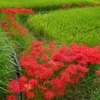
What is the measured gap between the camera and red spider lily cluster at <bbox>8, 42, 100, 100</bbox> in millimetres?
4983

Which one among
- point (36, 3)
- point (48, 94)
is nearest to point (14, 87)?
point (48, 94)

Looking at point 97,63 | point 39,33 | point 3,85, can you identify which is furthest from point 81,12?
point 3,85

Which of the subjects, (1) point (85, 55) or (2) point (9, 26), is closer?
(1) point (85, 55)

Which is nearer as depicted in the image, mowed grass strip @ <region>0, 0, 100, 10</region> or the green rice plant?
the green rice plant

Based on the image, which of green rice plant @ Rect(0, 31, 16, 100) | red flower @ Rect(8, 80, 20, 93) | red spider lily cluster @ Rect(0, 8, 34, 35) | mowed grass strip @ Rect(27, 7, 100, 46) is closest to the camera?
red flower @ Rect(8, 80, 20, 93)

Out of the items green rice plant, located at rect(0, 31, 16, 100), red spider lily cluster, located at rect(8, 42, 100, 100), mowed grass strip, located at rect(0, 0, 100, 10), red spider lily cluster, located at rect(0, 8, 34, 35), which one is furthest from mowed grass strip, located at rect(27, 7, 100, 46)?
green rice plant, located at rect(0, 31, 16, 100)

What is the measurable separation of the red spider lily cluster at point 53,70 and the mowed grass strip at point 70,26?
202 cm

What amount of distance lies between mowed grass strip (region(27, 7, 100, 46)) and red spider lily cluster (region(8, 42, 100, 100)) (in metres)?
2.02

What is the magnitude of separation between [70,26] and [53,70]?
3708 millimetres

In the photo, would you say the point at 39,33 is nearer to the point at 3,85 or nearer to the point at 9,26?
the point at 9,26

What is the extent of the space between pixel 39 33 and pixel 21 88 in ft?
14.3

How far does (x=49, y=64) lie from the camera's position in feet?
17.8

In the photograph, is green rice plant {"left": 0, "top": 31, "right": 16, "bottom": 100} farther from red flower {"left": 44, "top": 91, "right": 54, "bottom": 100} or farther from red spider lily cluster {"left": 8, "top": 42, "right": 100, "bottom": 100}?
red flower {"left": 44, "top": 91, "right": 54, "bottom": 100}

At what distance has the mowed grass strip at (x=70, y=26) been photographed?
8023mm
